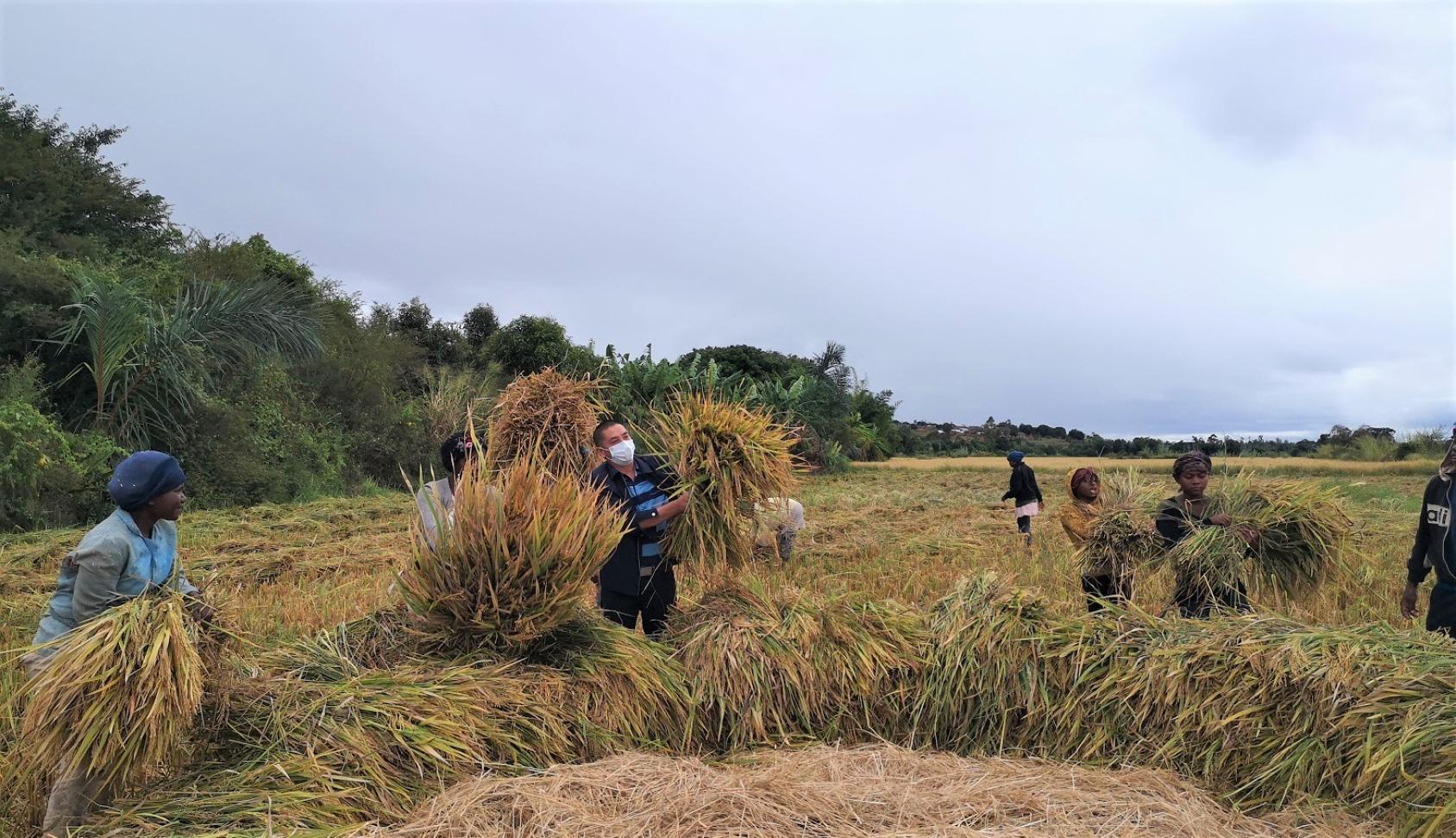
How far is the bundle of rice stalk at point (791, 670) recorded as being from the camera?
3.81 meters

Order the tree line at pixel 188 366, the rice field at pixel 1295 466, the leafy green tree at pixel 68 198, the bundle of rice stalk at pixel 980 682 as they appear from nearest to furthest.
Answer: the bundle of rice stalk at pixel 980 682, the tree line at pixel 188 366, the leafy green tree at pixel 68 198, the rice field at pixel 1295 466

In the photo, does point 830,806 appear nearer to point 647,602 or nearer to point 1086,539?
point 647,602

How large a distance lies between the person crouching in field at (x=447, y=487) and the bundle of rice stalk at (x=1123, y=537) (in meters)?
3.41

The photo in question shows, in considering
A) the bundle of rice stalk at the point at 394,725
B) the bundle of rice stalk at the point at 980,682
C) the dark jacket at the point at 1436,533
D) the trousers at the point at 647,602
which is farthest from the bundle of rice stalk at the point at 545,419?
the dark jacket at the point at 1436,533

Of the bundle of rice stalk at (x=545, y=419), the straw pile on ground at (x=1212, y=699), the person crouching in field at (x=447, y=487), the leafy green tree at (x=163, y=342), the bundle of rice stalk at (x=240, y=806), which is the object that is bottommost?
the bundle of rice stalk at (x=240, y=806)

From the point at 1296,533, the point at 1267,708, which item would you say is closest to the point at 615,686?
the point at 1267,708

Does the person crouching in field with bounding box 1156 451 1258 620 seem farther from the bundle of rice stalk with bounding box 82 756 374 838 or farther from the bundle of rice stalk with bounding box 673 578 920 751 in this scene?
the bundle of rice stalk with bounding box 82 756 374 838

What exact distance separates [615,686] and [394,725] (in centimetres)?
91

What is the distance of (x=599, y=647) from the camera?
3795mm

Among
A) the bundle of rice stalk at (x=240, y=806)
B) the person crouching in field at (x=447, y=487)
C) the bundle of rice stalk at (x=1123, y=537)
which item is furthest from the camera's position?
the bundle of rice stalk at (x=1123, y=537)

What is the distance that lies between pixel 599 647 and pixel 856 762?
47.8 inches

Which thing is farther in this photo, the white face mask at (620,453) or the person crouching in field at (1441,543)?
the white face mask at (620,453)

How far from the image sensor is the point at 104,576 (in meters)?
2.96

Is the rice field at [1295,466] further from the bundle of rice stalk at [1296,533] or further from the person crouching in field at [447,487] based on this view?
the person crouching in field at [447,487]
